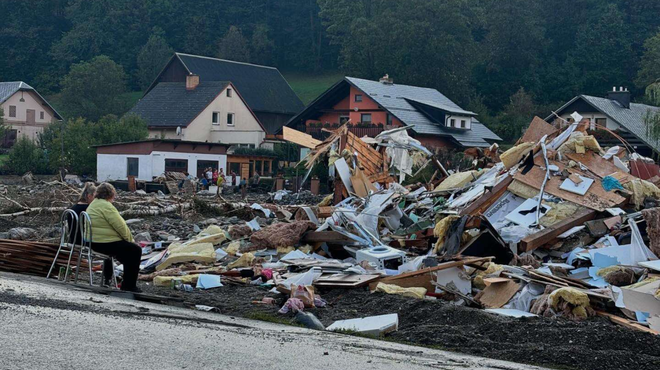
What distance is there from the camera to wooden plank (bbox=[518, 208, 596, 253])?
43.8 ft

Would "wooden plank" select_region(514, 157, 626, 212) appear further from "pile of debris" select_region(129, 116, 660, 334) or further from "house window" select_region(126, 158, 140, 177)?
"house window" select_region(126, 158, 140, 177)

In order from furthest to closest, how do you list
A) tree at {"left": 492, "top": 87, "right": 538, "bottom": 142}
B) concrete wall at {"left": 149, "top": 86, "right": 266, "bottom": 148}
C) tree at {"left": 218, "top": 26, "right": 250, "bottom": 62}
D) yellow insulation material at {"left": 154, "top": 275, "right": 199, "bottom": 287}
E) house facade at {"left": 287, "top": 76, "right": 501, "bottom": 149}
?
tree at {"left": 218, "top": 26, "right": 250, "bottom": 62}
tree at {"left": 492, "top": 87, "right": 538, "bottom": 142}
concrete wall at {"left": 149, "top": 86, "right": 266, "bottom": 148}
house facade at {"left": 287, "top": 76, "right": 501, "bottom": 149}
yellow insulation material at {"left": 154, "top": 275, "right": 199, "bottom": 287}

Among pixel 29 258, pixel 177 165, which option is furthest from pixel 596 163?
pixel 177 165

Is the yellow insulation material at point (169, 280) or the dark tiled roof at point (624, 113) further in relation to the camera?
the dark tiled roof at point (624, 113)

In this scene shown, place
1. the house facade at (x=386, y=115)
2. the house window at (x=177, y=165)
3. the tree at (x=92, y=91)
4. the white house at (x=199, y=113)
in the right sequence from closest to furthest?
the house window at (x=177, y=165) < the house facade at (x=386, y=115) < the white house at (x=199, y=113) < the tree at (x=92, y=91)

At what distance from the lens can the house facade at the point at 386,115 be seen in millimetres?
48188

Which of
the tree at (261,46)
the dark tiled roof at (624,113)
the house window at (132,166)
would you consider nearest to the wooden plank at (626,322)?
the house window at (132,166)

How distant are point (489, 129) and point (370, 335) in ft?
165

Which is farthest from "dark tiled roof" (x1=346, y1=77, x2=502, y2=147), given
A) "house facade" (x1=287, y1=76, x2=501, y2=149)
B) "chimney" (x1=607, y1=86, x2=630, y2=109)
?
"chimney" (x1=607, y1=86, x2=630, y2=109)

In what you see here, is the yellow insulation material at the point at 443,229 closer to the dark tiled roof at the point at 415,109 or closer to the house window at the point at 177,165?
the house window at the point at 177,165

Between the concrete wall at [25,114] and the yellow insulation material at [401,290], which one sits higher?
the concrete wall at [25,114]

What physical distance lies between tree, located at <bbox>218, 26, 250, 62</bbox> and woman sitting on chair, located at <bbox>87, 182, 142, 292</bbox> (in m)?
79.5

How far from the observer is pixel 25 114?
68188 millimetres

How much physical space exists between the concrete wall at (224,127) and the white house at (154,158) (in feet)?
27.7
